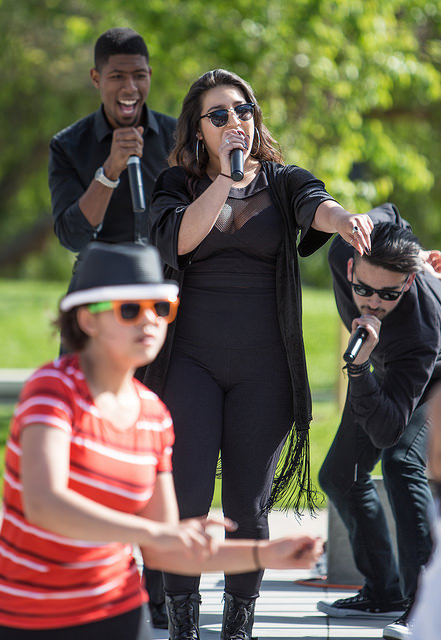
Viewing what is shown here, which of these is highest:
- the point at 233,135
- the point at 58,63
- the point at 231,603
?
the point at 58,63

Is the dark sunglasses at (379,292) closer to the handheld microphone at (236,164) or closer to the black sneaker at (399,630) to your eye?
the handheld microphone at (236,164)

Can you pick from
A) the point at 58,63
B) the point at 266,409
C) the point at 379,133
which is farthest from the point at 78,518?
the point at 58,63

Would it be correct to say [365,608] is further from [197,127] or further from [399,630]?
[197,127]

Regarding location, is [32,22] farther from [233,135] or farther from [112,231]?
[233,135]

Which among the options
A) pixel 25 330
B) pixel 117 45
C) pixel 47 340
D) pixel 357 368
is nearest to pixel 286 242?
pixel 357 368

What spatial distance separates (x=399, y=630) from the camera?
3.82 m

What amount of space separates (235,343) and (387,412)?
725 mm

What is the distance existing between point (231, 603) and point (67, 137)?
219cm

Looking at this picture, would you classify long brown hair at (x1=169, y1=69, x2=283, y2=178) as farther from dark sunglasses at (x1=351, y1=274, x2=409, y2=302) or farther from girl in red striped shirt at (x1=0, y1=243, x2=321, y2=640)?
girl in red striped shirt at (x1=0, y1=243, x2=321, y2=640)

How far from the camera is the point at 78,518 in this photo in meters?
2.04

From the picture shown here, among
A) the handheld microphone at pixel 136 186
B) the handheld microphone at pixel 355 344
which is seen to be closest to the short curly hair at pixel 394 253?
the handheld microphone at pixel 355 344

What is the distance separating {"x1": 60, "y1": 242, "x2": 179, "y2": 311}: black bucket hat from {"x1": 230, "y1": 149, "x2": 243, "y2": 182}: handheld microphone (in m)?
1.07

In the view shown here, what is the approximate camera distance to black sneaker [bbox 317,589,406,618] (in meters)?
4.39

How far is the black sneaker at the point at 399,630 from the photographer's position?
→ 3.80 metres
